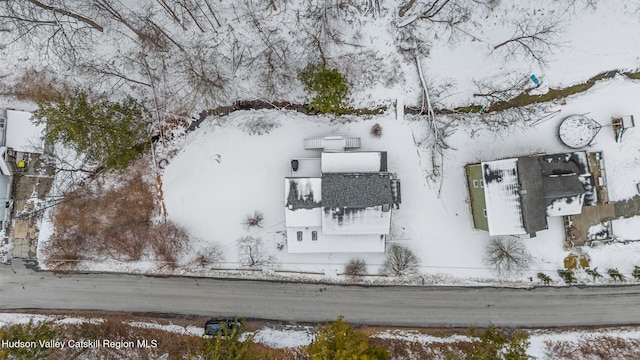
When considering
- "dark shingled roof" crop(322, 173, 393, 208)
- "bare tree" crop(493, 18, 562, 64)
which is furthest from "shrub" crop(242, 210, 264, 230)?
"bare tree" crop(493, 18, 562, 64)

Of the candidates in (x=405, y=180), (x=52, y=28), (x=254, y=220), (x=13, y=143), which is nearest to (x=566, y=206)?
(x=405, y=180)

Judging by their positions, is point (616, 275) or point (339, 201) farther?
point (616, 275)

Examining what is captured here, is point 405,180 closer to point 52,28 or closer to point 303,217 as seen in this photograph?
point 303,217

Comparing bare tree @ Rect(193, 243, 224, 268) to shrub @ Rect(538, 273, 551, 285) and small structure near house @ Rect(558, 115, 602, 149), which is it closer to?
shrub @ Rect(538, 273, 551, 285)

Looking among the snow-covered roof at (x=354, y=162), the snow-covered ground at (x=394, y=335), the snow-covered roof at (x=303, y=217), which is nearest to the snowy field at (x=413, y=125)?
the snow-covered roof at (x=354, y=162)

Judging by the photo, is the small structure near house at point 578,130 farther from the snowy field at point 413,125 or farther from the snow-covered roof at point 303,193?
the snow-covered roof at point 303,193

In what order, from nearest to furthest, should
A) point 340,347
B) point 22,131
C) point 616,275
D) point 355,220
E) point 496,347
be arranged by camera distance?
point 340,347 → point 496,347 → point 355,220 → point 22,131 → point 616,275

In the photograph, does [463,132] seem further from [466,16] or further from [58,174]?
[58,174]

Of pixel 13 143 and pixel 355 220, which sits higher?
pixel 13 143
